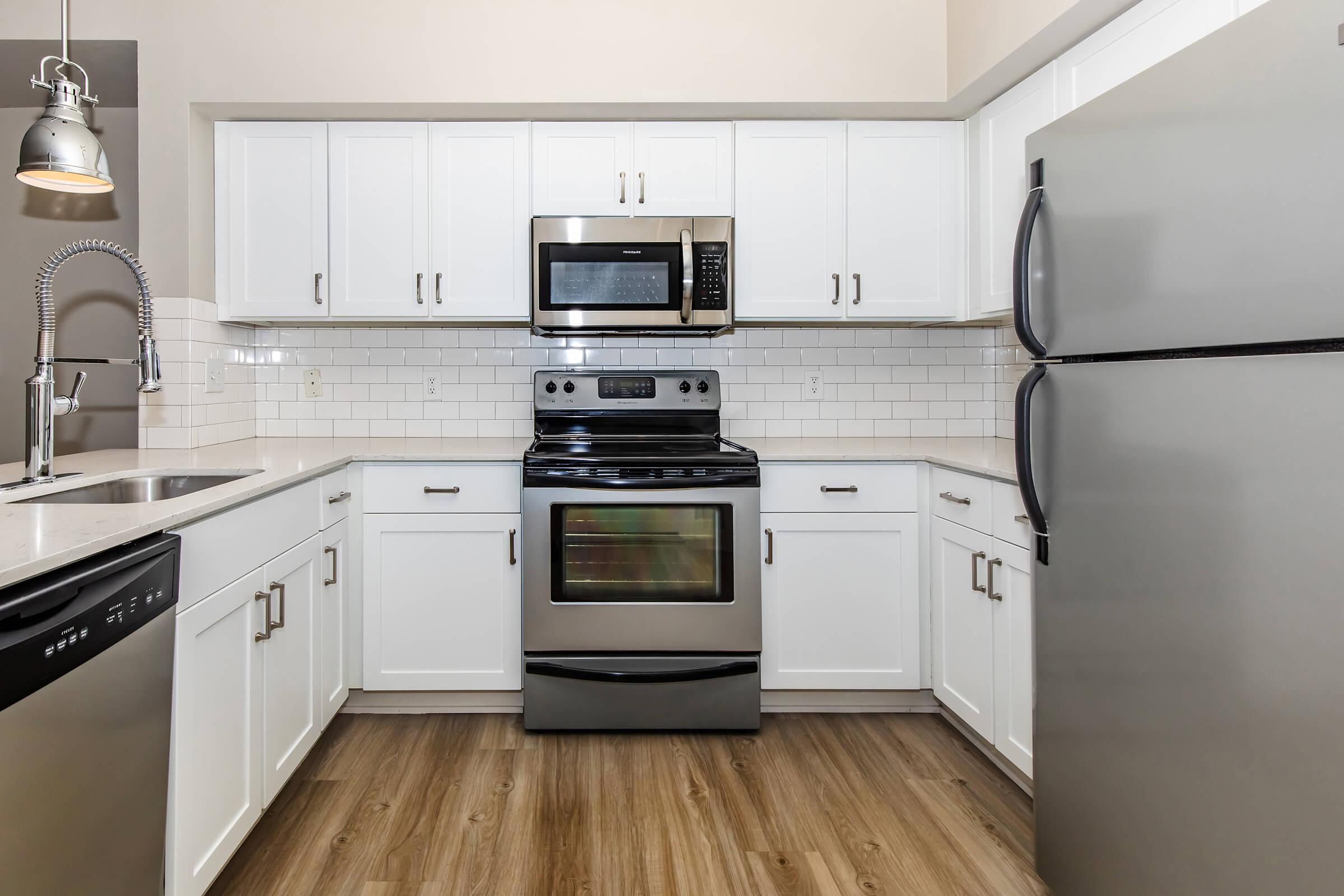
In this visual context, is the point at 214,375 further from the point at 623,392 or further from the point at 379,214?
the point at 623,392

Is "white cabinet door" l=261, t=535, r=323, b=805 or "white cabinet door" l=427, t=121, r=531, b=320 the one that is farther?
"white cabinet door" l=427, t=121, r=531, b=320

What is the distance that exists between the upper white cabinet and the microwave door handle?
13cm

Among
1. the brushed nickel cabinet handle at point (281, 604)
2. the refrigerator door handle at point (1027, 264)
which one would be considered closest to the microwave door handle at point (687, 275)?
the refrigerator door handle at point (1027, 264)

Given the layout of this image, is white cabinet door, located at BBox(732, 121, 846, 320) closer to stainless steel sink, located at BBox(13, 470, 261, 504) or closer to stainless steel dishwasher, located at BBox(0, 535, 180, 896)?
stainless steel sink, located at BBox(13, 470, 261, 504)

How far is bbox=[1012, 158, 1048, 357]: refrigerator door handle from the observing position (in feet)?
4.91

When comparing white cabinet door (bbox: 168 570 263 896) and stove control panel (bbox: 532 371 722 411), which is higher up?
stove control panel (bbox: 532 371 722 411)

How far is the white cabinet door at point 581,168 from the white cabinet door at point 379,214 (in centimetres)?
41

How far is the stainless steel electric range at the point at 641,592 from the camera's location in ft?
7.61

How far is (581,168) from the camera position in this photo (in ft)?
8.66

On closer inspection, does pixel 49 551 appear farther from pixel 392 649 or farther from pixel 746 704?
pixel 746 704

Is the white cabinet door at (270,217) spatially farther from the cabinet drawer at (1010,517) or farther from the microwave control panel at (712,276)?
the cabinet drawer at (1010,517)

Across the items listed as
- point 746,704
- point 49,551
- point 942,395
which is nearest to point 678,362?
point 942,395

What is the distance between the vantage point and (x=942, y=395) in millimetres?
3066

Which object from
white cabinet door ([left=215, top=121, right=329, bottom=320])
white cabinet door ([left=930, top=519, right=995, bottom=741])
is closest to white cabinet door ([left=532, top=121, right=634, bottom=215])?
white cabinet door ([left=215, top=121, right=329, bottom=320])
